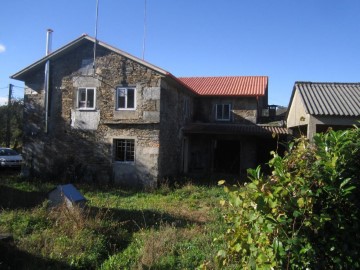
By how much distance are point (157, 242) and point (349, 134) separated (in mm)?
5082

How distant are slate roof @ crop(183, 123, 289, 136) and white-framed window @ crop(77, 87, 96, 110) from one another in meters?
Answer: 5.61

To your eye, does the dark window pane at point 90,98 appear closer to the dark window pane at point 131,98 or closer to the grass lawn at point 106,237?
the dark window pane at point 131,98

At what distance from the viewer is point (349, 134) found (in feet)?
10.3

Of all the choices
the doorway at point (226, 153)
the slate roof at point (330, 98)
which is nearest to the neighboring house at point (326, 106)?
the slate roof at point (330, 98)

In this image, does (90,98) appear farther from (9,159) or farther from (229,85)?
(229,85)

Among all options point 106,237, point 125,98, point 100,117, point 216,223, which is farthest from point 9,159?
point 216,223

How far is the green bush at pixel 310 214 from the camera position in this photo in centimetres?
272

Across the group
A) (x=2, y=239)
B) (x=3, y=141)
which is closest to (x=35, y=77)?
(x=2, y=239)

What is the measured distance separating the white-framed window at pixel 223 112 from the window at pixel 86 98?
30.4 feet

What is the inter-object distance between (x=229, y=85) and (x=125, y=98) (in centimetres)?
1004

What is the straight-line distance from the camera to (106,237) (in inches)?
305

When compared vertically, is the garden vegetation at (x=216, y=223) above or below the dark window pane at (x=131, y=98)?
below

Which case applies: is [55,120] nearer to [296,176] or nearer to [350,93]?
[350,93]

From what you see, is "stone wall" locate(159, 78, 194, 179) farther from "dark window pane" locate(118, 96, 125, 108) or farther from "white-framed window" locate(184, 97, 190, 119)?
"dark window pane" locate(118, 96, 125, 108)
